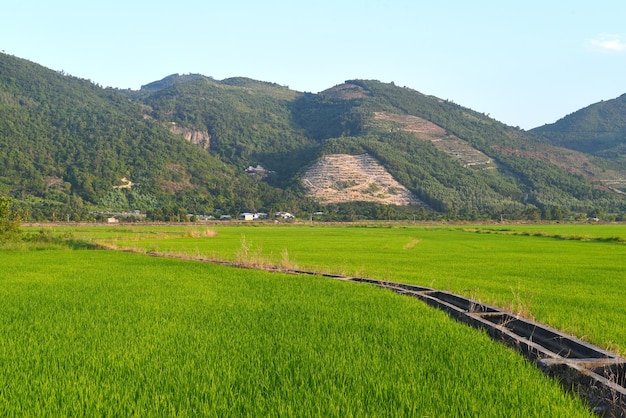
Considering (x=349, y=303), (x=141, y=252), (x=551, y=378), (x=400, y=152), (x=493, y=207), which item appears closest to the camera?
(x=551, y=378)

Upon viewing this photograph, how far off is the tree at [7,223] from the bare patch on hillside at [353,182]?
99.6 metres

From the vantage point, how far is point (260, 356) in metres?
5.95

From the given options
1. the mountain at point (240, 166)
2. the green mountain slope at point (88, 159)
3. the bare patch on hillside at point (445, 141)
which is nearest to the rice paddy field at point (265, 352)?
the green mountain slope at point (88, 159)

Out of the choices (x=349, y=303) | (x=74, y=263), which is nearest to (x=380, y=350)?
(x=349, y=303)

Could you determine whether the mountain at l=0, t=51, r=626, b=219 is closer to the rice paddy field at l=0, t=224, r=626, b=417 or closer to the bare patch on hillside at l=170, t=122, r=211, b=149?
the bare patch on hillside at l=170, t=122, r=211, b=149

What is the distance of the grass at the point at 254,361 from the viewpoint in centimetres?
443

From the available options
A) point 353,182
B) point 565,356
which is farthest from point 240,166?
point 565,356

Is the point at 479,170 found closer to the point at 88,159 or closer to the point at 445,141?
the point at 445,141

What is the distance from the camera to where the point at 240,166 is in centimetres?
16762

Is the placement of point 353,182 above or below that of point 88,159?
below

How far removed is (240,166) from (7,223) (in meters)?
140

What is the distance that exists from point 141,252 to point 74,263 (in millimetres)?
7025

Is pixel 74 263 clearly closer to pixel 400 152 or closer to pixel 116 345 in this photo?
pixel 116 345

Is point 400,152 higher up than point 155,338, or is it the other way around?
point 400,152
